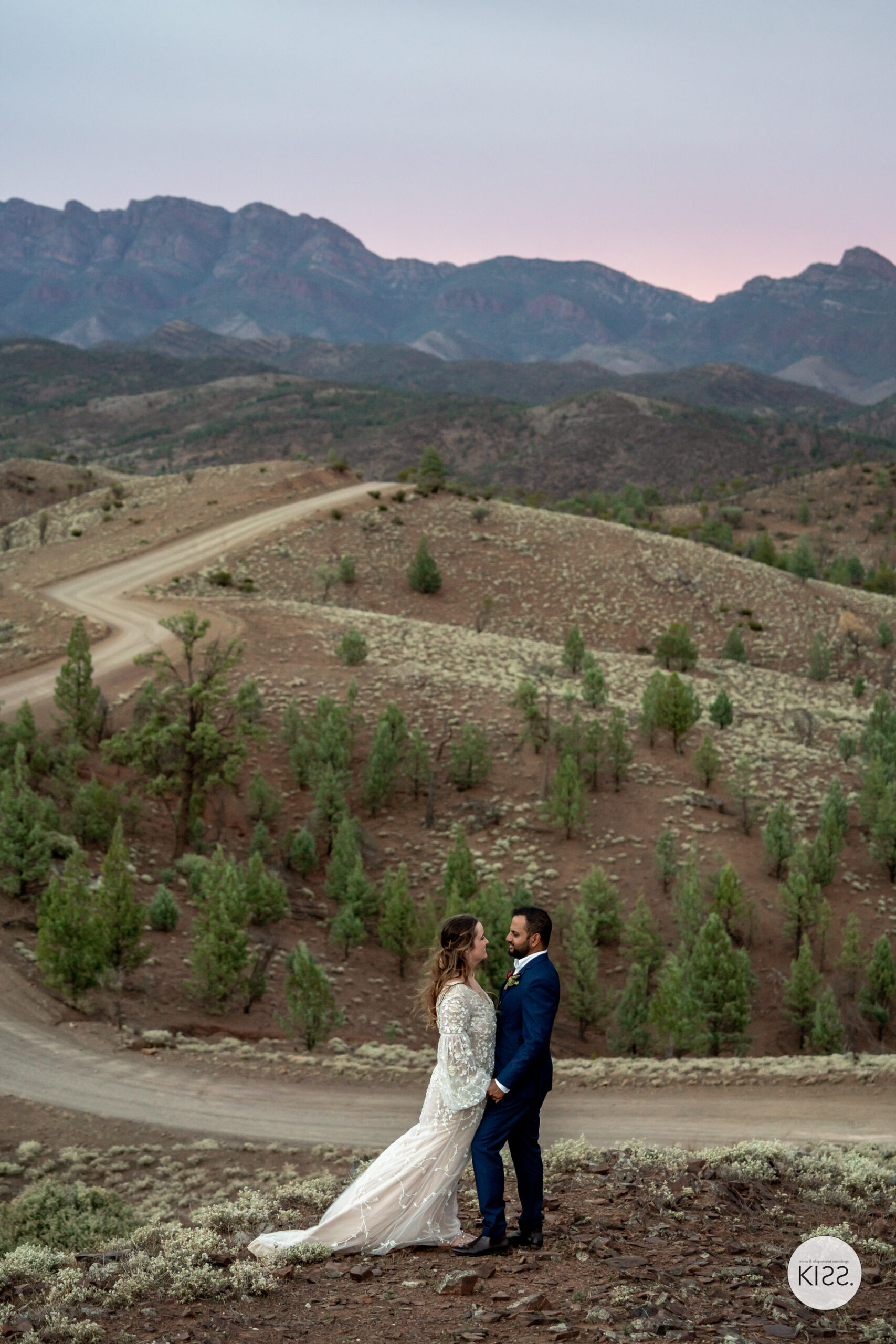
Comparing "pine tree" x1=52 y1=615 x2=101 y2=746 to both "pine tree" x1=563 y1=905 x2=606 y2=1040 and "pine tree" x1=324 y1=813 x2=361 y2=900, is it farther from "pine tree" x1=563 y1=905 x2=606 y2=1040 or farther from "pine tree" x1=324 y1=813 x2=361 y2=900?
"pine tree" x1=563 y1=905 x2=606 y2=1040

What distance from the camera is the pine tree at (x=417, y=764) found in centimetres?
2594

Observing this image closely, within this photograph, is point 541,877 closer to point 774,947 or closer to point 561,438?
point 774,947

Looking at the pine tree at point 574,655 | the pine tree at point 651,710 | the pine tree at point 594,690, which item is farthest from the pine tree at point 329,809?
the pine tree at point 574,655

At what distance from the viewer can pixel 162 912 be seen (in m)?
18.5

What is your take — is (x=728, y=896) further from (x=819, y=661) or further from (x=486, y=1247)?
(x=819, y=661)

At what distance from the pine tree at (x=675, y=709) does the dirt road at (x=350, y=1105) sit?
16.1 meters

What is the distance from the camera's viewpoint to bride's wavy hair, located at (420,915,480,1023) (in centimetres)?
560

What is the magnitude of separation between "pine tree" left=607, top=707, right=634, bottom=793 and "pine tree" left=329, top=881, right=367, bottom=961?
8954mm

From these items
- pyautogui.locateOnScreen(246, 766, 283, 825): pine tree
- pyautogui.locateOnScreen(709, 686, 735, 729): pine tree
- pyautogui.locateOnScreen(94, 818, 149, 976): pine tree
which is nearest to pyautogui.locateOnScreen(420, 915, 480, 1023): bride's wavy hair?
pyautogui.locateOnScreen(94, 818, 149, 976): pine tree

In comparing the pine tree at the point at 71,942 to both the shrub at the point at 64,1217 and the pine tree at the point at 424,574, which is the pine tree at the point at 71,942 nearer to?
the shrub at the point at 64,1217

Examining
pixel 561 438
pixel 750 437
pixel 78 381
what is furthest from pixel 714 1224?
pixel 78 381

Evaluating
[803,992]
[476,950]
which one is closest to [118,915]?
[476,950]

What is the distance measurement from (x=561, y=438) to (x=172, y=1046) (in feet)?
433

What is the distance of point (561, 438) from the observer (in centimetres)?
13775
